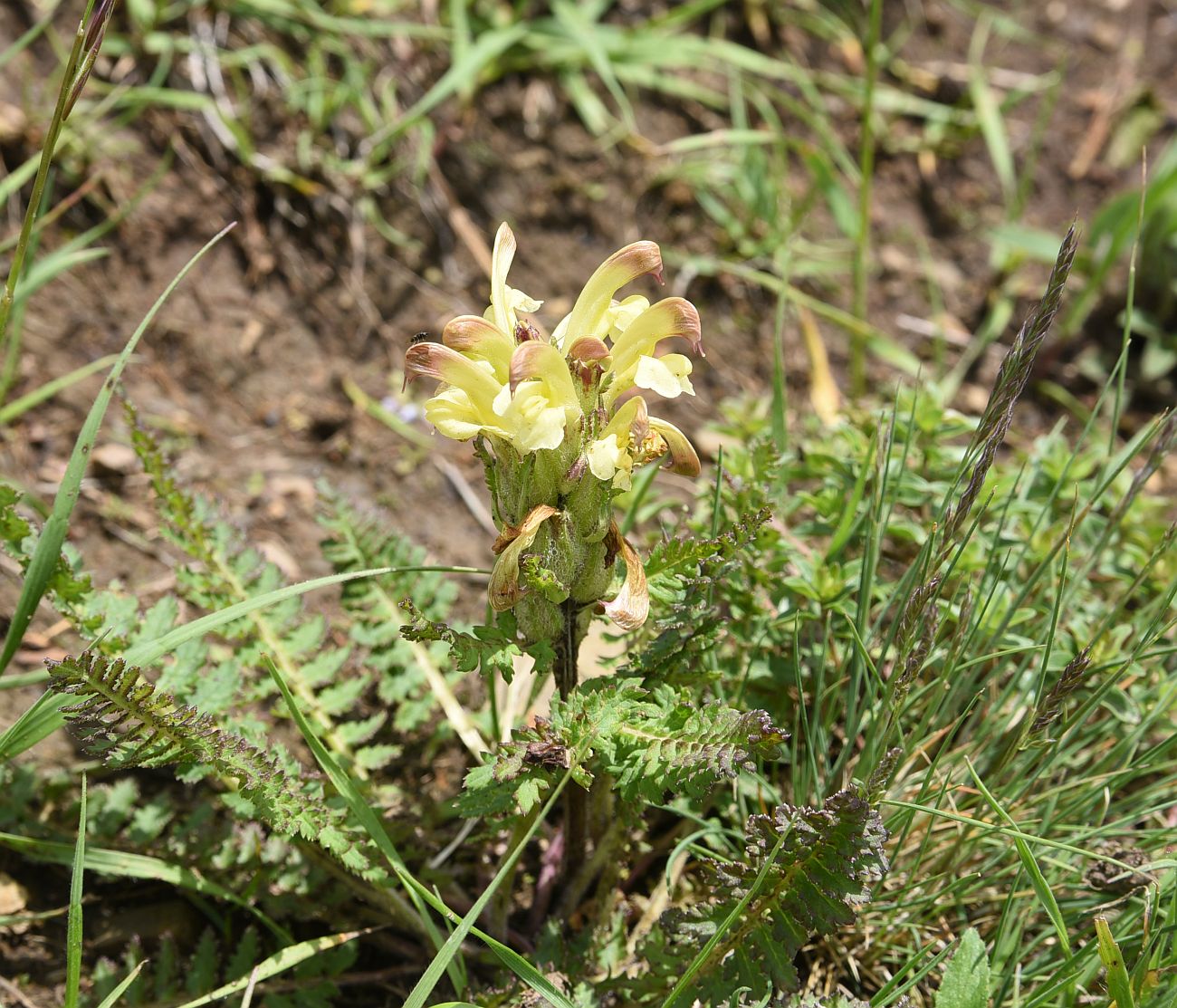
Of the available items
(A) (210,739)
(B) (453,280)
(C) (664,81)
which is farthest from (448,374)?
(C) (664,81)

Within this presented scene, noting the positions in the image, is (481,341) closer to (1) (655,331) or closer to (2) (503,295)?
(2) (503,295)

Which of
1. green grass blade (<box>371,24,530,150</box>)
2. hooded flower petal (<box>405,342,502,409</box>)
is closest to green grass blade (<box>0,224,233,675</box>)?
hooded flower petal (<box>405,342,502,409</box>)

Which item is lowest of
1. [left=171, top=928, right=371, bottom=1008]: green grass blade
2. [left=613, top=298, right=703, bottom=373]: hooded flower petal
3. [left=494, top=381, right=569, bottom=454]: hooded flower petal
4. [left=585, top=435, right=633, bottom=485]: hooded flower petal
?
[left=171, top=928, right=371, bottom=1008]: green grass blade

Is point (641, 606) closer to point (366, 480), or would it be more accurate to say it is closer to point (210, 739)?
point (210, 739)

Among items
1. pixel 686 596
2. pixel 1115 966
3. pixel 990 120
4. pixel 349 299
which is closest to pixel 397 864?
pixel 686 596

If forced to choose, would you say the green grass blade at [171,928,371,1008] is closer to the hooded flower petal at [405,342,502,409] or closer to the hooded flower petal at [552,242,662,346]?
the hooded flower petal at [405,342,502,409]

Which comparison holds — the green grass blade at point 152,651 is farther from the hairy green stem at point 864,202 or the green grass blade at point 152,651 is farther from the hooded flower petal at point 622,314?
the hairy green stem at point 864,202

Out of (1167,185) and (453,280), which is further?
(453,280)
